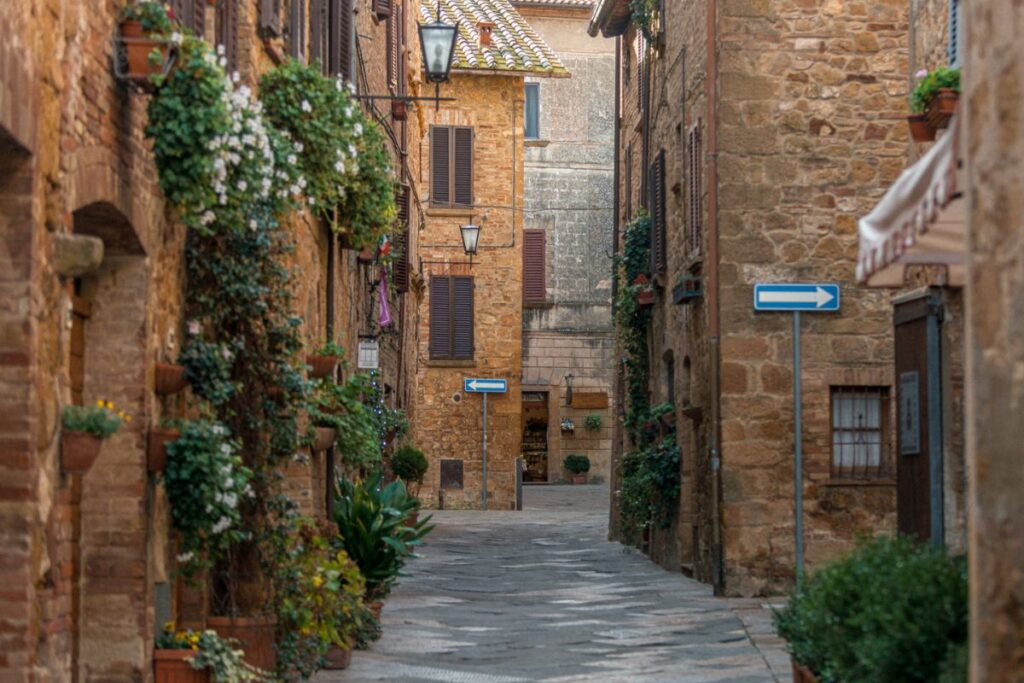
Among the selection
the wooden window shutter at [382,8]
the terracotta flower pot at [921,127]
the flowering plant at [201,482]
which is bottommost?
the flowering plant at [201,482]

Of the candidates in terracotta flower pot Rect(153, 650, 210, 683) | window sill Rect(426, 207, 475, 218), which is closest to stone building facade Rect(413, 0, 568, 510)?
window sill Rect(426, 207, 475, 218)

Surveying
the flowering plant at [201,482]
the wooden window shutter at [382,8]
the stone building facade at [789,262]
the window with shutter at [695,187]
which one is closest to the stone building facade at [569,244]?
the wooden window shutter at [382,8]

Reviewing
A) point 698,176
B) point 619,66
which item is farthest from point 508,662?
point 619,66

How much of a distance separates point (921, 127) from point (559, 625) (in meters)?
5.72

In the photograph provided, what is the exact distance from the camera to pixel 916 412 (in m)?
10.4

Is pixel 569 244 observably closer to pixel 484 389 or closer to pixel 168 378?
pixel 484 389

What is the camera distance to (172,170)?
28.0 ft

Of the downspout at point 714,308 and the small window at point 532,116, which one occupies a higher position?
the small window at point 532,116

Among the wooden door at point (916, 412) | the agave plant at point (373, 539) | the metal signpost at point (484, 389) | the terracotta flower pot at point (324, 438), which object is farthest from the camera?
the metal signpost at point (484, 389)

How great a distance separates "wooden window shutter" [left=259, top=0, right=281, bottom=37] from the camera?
11.3 metres

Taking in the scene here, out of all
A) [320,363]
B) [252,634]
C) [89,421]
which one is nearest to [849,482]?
[320,363]

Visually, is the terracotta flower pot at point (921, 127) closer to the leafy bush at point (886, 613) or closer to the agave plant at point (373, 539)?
the leafy bush at point (886, 613)

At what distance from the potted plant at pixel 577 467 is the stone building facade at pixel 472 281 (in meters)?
8.08

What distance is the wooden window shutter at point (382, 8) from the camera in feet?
66.1
